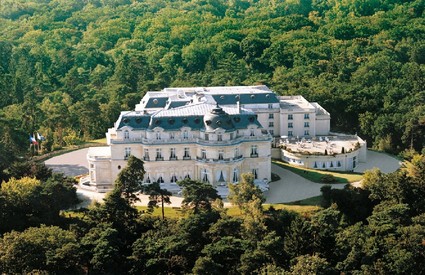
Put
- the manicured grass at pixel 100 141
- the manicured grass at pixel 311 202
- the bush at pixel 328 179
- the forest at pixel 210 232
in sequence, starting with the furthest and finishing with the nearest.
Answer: the manicured grass at pixel 100 141 → the bush at pixel 328 179 → the manicured grass at pixel 311 202 → the forest at pixel 210 232

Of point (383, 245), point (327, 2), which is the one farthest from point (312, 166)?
point (327, 2)

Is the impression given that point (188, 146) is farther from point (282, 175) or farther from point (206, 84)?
point (206, 84)

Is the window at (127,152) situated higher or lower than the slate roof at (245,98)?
lower

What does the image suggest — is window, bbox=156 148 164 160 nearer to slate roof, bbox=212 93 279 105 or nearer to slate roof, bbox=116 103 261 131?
slate roof, bbox=116 103 261 131

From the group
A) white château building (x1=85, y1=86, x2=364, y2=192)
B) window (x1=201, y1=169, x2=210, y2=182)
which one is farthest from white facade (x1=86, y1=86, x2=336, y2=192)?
window (x1=201, y1=169, x2=210, y2=182)

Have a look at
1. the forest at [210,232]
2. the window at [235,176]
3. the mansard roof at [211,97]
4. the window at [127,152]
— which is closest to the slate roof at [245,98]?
the mansard roof at [211,97]

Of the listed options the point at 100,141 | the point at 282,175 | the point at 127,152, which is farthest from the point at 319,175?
the point at 100,141

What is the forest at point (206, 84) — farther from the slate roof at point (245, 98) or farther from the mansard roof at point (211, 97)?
the slate roof at point (245, 98)
